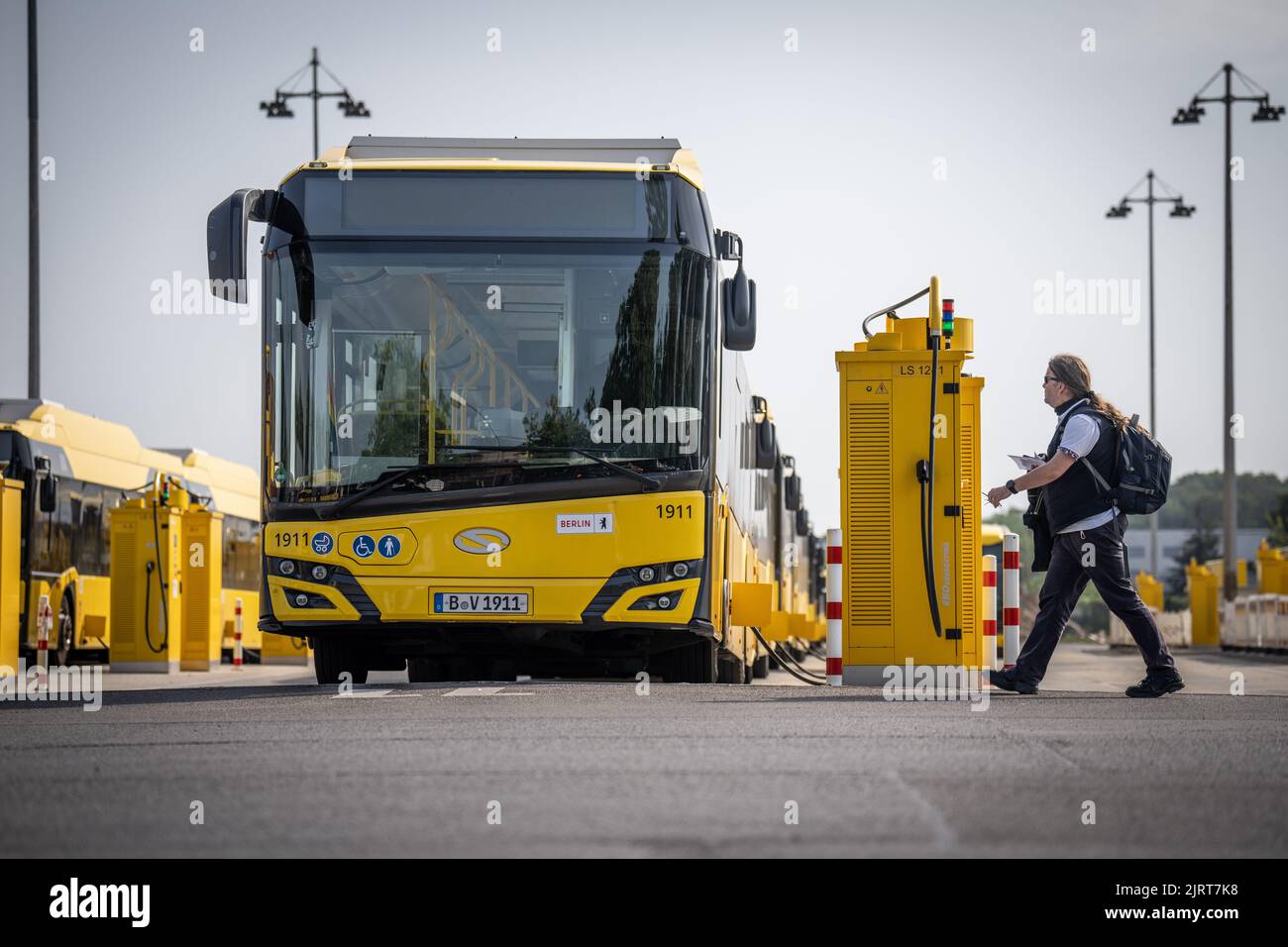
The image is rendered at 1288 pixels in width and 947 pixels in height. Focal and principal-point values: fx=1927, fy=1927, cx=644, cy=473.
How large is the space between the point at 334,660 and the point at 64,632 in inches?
560

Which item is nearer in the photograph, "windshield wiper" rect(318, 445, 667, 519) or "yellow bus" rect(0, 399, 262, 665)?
"windshield wiper" rect(318, 445, 667, 519)

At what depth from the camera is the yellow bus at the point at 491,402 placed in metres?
12.8

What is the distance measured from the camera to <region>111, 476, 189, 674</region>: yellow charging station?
25.8m

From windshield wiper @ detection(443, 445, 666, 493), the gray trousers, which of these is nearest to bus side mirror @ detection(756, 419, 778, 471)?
windshield wiper @ detection(443, 445, 666, 493)

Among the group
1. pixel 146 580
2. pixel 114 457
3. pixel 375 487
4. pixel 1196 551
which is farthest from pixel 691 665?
pixel 1196 551

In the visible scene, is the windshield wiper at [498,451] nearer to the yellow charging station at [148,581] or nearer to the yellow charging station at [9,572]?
the yellow charging station at [9,572]

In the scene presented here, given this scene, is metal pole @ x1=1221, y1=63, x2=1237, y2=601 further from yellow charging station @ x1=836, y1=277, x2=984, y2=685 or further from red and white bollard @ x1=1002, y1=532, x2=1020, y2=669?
yellow charging station @ x1=836, y1=277, x2=984, y2=685

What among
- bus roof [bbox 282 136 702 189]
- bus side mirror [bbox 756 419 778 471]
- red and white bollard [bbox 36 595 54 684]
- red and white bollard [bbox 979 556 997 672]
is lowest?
red and white bollard [bbox 36 595 54 684]

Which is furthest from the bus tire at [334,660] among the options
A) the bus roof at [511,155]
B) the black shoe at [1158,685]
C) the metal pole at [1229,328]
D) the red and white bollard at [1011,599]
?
the metal pole at [1229,328]

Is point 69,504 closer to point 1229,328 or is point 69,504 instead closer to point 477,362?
point 477,362

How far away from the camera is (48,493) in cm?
2653

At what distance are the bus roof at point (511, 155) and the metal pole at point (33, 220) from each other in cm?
1889

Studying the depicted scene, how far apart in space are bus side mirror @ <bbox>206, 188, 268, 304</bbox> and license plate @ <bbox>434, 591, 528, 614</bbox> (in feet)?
7.92

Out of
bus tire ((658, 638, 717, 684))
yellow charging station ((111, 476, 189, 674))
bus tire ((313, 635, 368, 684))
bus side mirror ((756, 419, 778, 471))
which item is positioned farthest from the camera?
yellow charging station ((111, 476, 189, 674))
